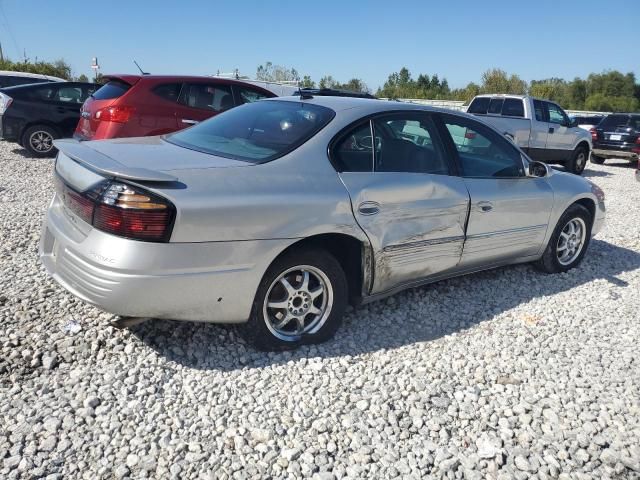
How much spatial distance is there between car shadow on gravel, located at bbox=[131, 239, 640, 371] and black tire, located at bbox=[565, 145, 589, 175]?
8420mm

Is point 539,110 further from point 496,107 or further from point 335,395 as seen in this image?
point 335,395

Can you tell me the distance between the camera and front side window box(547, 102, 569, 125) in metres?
12.6

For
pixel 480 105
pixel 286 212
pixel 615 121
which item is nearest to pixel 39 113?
pixel 286 212

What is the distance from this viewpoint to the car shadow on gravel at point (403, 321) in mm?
3275

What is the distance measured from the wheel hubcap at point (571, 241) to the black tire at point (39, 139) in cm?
926

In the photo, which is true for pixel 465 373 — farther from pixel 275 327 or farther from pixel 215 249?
pixel 215 249

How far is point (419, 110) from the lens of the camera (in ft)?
13.1

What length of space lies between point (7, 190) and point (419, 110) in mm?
6055

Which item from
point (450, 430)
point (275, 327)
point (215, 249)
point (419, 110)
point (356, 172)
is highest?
point (419, 110)

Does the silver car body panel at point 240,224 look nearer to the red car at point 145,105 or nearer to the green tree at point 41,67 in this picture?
the red car at point 145,105

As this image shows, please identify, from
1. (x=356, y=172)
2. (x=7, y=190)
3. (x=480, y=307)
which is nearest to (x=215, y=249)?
(x=356, y=172)

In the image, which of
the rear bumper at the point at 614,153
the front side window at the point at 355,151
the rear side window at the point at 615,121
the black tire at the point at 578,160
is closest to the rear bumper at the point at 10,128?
the front side window at the point at 355,151

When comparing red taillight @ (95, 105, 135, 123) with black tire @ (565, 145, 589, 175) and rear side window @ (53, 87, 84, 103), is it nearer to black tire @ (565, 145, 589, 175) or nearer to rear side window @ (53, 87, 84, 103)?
rear side window @ (53, 87, 84, 103)

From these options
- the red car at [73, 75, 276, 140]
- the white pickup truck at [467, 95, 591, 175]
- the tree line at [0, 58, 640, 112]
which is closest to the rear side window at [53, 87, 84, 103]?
the red car at [73, 75, 276, 140]
